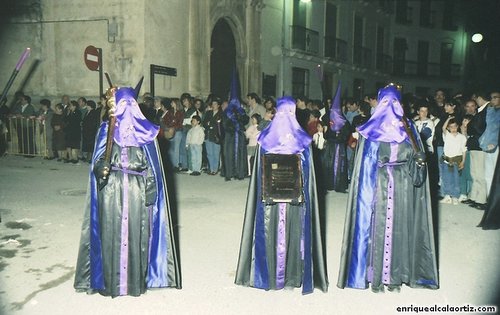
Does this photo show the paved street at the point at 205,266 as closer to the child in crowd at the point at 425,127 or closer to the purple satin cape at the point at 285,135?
the purple satin cape at the point at 285,135

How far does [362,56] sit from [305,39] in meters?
7.91

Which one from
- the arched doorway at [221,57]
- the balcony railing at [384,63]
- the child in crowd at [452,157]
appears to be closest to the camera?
the child in crowd at [452,157]

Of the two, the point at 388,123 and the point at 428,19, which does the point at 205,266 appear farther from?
the point at 428,19

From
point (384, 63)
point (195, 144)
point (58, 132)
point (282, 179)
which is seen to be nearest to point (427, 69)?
point (384, 63)

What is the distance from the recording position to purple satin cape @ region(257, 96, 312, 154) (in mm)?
4363

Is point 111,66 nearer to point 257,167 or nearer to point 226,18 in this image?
point 226,18

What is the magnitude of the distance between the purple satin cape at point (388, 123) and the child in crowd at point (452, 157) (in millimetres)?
4545

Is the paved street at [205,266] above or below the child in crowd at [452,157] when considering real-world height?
below

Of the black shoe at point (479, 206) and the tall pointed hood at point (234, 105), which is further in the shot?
the tall pointed hood at point (234, 105)

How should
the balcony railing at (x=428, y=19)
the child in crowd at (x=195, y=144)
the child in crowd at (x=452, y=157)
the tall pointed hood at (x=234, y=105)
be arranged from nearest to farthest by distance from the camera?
the child in crowd at (x=452, y=157)
the tall pointed hood at (x=234, y=105)
the child in crowd at (x=195, y=144)
the balcony railing at (x=428, y=19)

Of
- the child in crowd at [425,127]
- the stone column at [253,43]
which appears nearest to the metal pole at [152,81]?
the stone column at [253,43]

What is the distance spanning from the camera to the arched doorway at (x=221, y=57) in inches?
664

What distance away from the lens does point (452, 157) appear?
332 inches

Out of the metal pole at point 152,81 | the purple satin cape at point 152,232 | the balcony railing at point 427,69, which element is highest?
the balcony railing at point 427,69
